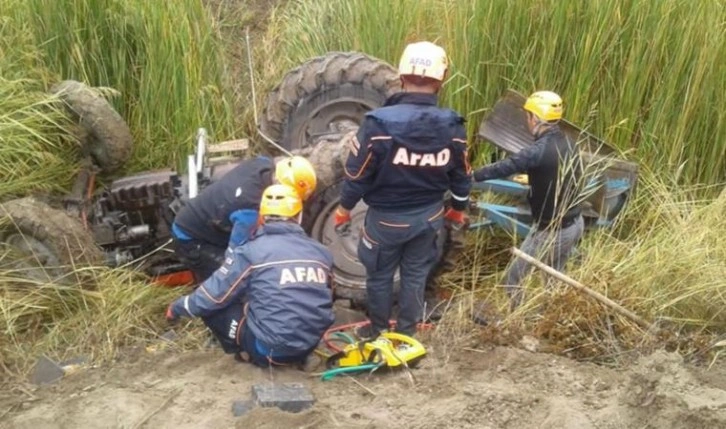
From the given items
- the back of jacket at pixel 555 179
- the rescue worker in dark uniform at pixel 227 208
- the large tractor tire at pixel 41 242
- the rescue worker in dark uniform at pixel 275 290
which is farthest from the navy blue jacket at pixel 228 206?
the back of jacket at pixel 555 179

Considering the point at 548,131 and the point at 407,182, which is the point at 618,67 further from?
the point at 407,182

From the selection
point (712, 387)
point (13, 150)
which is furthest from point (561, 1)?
point (13, 150)

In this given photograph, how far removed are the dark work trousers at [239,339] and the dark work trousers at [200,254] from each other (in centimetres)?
71

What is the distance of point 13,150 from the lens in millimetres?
6605

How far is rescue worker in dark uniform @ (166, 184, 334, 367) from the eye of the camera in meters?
5.32

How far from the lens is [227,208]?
20.0 feet

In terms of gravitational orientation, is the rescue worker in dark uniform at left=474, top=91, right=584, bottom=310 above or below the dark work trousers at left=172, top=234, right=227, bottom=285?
above

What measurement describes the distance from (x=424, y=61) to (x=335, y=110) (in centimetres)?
148

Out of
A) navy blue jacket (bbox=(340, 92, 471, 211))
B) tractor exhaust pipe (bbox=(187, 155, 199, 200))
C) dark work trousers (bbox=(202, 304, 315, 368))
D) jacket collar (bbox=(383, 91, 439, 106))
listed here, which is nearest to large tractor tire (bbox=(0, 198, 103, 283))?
tractor exhaust pipe (bbox=(187, 155, 199, 200))

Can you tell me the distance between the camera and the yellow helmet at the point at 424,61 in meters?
5.68

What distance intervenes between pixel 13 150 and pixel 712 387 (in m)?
4.50

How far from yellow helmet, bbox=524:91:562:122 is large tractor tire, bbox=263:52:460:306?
3.30ft

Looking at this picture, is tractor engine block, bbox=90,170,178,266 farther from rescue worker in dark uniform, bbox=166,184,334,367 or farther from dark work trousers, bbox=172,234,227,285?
rescue worker in dark uniform, bbox=166,184,334,367

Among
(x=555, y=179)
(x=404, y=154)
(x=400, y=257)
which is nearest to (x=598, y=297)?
(x=555, y=179)
